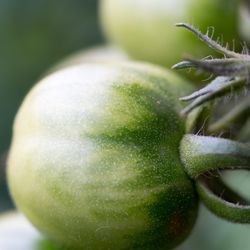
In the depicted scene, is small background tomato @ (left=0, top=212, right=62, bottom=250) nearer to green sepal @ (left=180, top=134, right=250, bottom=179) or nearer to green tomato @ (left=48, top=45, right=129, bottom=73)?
green sepal @ (left=180, top=134, right=250, bottom=179)

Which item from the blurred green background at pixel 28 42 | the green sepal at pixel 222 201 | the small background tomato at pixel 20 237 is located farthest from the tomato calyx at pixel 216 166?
the blurred green background at pixel 28 42

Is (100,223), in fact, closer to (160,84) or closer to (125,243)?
(125,243)

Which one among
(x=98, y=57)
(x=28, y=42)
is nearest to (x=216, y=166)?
(x=98, y=57)

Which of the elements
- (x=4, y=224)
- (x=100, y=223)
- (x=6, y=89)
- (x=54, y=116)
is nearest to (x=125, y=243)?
(x=100, y=223)

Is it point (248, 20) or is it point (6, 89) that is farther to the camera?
point (6, 89)

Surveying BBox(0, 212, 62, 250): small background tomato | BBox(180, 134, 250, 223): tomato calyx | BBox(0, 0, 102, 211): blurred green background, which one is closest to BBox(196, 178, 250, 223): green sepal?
BBox(180, 134, 250, 223): tomato calyx

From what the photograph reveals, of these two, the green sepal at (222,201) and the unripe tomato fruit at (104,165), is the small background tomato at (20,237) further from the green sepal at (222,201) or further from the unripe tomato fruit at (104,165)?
the green sepal at (222,201)

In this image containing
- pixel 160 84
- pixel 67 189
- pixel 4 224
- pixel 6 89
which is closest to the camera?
pixel 67 189

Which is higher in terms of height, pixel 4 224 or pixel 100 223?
pixel 100 223
